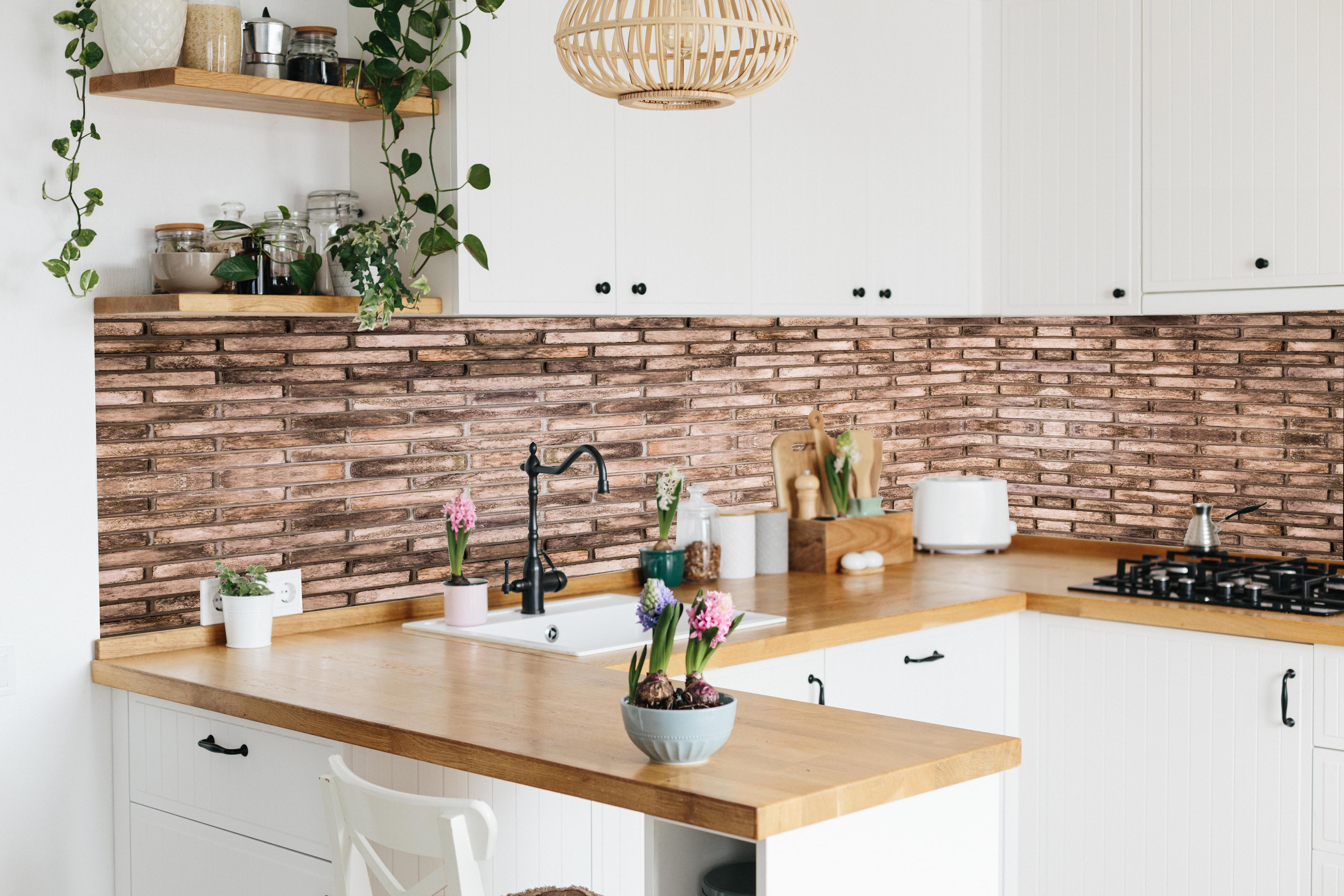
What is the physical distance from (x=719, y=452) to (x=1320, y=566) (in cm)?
156

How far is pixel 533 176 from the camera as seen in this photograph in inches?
117

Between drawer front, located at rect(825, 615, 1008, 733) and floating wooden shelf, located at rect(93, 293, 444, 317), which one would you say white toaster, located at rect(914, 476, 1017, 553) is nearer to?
drawer front, located at rect(825, 615, 1008, 733)

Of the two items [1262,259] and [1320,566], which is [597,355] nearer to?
[1262,259]

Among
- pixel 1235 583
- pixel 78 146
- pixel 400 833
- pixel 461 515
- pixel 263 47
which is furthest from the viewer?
pixel 1235 583

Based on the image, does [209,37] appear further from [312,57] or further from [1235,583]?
[1235,583]

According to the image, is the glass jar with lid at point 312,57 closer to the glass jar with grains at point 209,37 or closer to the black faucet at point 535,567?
the glass jar with grains at point 209,37

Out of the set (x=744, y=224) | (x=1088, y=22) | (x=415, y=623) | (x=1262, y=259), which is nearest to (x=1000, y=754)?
(x=415, y=623)

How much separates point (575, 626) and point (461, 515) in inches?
15.5

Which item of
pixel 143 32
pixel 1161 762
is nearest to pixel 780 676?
pixel 1161 762

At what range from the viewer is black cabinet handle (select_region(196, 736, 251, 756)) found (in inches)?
94.6

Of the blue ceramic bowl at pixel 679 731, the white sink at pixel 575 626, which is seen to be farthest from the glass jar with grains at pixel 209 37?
the blue ceramic bowl at pixel 679 731

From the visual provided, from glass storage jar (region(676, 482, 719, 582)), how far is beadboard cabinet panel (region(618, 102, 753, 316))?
0.52 metres

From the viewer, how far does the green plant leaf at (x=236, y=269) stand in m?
2.62

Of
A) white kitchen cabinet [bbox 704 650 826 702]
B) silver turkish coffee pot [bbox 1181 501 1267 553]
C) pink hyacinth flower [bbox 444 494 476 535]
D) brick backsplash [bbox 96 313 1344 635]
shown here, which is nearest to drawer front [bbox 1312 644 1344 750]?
silver turkish coffee pot [bbox 1181 501 1267 553]
